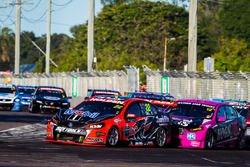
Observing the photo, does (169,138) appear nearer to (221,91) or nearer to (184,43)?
(221,91)

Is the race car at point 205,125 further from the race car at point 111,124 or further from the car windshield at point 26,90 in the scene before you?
the car windshield at point 26,90

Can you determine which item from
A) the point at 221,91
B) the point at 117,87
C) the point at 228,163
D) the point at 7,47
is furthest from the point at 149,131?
the point at 7,47

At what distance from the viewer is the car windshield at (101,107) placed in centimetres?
2453

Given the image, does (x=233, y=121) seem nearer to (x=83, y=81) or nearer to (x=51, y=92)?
(x=51, y=92)

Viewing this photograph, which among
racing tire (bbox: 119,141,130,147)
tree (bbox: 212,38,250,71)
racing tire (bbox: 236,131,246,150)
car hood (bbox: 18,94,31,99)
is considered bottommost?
racing tire (bbox: 236,131,246,150)

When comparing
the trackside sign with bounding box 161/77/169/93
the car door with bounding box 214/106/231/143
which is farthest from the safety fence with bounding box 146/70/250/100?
the car door with bounding box 214/106/231/143

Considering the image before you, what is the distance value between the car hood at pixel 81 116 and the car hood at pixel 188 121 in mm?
2702

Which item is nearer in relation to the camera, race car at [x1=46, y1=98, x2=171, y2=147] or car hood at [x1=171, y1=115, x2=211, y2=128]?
race car at [x1=46, y1=98, x2=171, y2=147]

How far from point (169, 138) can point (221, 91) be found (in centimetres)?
1878

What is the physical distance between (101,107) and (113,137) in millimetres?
1224

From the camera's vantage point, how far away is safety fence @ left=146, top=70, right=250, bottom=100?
41938mm

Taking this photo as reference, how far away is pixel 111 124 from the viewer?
78.0 feet

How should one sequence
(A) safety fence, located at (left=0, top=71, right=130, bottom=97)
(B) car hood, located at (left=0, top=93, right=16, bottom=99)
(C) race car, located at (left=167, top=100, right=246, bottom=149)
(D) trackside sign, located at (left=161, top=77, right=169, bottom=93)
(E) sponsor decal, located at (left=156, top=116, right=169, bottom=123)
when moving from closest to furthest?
(E) sponsor decal, located at (left=156, top=116, right=169, bottom=123) < (C) race car, located at (left=167, top=100, right=246, bottom=149) < (D) trackside sign, located at (left=161, top=77, right=169, bottom=93) < (B) car hood, located at (left=0, top=93, right=16, bottom=99) < (A) safety fence, located at (left=0, top=71, right=130, bottom=97)

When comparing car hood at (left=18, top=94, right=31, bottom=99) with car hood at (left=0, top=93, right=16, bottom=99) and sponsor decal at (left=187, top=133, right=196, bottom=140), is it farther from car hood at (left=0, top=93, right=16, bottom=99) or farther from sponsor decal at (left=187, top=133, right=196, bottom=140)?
sponsor decal at (left=187, top=133, right=196, bottom=140)
